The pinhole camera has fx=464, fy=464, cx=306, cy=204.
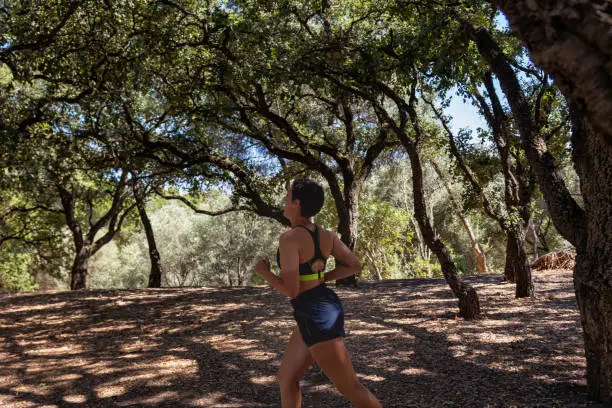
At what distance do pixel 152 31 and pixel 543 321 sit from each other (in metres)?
8.62

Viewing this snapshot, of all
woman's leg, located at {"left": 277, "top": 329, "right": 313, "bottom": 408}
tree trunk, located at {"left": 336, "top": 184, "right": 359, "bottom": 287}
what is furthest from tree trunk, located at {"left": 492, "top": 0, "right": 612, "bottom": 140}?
tree trunk, located at {"left": 336, "top": 184, "right": 359, "bottom": 287}

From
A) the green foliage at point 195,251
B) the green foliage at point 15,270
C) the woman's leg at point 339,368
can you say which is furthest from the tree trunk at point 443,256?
the green foliage at point 195,251

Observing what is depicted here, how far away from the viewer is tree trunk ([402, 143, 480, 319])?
775 cm

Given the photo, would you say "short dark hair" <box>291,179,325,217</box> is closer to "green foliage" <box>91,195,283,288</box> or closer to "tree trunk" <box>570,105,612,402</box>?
"tree trunk" <box>570,105,612,402</box>

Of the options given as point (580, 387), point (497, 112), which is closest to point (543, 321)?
point (580, 387)

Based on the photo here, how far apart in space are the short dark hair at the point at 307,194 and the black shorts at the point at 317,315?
544 mm

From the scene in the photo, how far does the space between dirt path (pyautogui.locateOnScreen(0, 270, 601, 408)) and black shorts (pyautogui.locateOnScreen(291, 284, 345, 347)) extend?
209cm

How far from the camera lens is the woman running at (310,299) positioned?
3.01 m

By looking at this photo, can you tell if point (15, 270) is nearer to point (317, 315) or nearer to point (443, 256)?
point (443, 256)

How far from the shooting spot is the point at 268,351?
22.4ft

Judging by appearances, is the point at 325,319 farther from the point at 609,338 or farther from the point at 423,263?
the point at 423,263

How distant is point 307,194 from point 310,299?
0.71 metres

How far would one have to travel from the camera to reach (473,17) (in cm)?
703

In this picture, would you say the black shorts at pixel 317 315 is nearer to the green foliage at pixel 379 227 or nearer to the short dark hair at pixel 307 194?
the short dark hair at pixel 307 194
